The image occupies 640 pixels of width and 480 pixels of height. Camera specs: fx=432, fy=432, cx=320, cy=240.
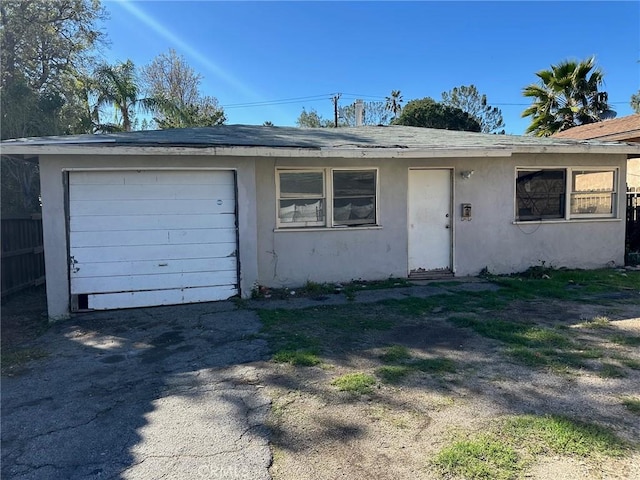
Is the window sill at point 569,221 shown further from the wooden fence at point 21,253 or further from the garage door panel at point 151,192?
the wooden fence at point 21,253

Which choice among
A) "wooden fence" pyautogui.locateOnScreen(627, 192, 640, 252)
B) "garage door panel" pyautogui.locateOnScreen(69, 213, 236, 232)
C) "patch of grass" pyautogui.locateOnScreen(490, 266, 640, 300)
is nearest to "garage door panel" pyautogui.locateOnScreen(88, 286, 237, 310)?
"garage door panel" pyautogui.locateOnScreen(69, 213, 236, 232)

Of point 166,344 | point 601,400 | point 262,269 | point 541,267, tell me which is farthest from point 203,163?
point 541,267

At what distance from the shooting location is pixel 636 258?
9.81 metres

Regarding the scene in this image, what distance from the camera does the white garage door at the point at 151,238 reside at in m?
6.63

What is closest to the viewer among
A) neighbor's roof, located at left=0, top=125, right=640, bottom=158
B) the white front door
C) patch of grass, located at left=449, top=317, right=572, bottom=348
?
patch of grass, located at left=449, top=317, right=572, bottom=348

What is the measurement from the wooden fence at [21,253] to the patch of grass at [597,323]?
8.78m

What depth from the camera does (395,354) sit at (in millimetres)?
4562

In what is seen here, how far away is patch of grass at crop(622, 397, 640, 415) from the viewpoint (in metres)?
3.22

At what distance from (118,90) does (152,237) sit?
8444mm

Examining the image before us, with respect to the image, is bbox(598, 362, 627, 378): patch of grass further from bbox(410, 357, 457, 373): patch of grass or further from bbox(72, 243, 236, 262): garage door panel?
bbox(72, 243, 236, 262): garage door panel

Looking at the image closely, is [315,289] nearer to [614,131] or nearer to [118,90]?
[118,90]

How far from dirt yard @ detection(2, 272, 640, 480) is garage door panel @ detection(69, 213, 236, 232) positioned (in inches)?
61.0

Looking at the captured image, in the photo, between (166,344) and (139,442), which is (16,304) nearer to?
(166,344)

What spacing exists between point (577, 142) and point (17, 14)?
50.8 feet
